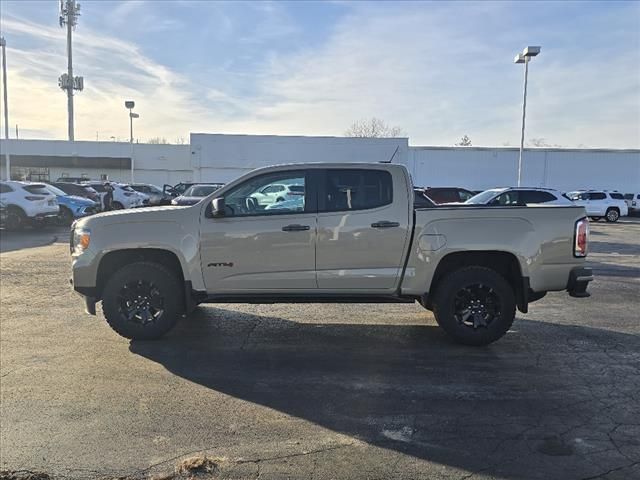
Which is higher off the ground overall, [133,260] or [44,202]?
[44,202]

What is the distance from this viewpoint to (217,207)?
5.60m

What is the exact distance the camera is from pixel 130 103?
4166 centimetres

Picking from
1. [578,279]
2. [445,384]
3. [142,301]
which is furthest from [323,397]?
[578,279]

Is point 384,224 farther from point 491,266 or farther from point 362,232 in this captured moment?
point 491,266

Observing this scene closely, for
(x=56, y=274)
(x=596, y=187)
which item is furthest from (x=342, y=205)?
(x=596, y=187)

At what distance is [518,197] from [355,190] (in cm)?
1499

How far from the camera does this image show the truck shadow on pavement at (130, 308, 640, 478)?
140 inches

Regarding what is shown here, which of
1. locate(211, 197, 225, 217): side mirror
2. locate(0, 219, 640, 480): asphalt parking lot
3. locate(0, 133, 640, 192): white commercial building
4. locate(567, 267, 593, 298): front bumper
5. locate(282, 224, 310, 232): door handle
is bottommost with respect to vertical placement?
locate(0, 219, 640, 480): asphalt parking lot

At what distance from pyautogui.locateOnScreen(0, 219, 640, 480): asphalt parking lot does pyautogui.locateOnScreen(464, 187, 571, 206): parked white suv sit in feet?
37.7

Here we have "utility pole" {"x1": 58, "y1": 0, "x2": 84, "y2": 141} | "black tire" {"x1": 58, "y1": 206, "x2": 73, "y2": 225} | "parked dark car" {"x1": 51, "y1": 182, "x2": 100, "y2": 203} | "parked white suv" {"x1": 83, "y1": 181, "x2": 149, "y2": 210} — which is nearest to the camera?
"black tire" {"x1": 58, "y1": 206, "x2": 73, "y2": 225}

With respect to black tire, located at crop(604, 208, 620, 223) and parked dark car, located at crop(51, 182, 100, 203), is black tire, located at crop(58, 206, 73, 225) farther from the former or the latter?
black tire, located at crop(604, 208, 620, 223)

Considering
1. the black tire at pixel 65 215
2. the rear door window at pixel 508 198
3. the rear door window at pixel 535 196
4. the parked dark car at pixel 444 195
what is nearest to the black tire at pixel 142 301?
the rear door window at pixel 508 198

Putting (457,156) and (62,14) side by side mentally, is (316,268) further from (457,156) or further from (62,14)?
(62,14)

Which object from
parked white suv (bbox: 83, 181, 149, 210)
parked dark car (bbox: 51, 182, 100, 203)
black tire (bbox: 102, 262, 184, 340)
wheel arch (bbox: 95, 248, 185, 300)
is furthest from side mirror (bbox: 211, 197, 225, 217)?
parked white suv (bbox: 83, 181, 149, 210)
